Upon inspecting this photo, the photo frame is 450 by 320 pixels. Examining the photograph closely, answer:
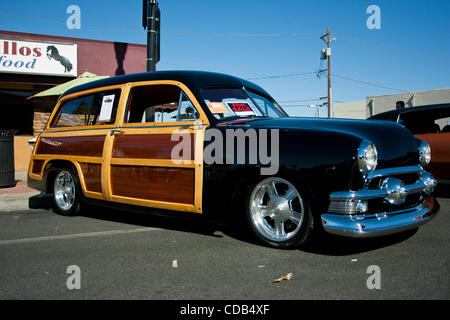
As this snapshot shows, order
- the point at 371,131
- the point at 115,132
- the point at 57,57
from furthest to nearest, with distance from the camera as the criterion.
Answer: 1. the point at 57,57
2. the point at 115,132
3. the point at 371,131

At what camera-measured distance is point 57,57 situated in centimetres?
1319

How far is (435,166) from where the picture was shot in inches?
241

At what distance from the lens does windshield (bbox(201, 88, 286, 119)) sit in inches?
155

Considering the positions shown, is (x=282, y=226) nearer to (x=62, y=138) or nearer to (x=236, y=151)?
(x=236, y=151)

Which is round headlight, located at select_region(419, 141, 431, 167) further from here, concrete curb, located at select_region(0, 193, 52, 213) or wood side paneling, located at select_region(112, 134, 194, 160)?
concrete curb, located at select_region(0, 193, 52, 213)

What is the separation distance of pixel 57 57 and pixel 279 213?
1221 cm

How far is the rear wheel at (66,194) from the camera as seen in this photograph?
203 inches

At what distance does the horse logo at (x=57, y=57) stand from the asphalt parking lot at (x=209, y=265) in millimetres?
10143

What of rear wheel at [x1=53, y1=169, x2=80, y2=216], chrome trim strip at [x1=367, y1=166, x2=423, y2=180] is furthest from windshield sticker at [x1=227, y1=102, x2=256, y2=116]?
rear wheel at [x1=53, y1=169, x2=80, y2=216]

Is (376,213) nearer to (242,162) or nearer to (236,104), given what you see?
(242,162)

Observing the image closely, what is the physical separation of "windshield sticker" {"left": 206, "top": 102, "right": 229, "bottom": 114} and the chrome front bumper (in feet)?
4.86

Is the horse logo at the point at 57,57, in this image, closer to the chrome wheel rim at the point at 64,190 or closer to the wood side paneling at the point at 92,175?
the chrome wheel rim at the point at 64,190

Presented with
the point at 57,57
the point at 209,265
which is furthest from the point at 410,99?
the point at 209,265

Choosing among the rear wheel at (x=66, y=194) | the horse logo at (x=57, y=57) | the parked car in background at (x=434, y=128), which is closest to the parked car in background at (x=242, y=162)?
the rear wheel at (x=66, y=194)
